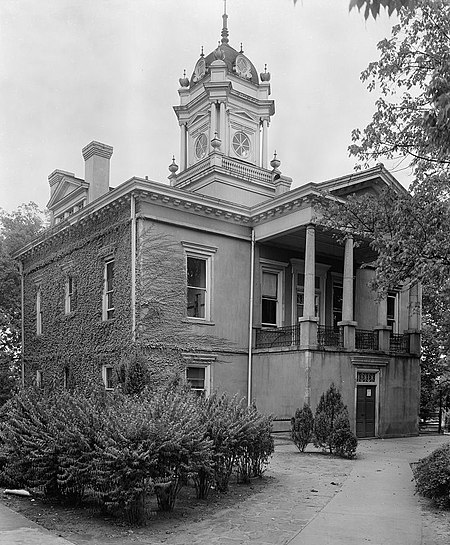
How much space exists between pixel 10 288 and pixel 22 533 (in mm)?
26276

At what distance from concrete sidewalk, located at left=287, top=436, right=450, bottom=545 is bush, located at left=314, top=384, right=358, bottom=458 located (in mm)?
701

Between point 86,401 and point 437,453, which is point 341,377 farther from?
point 86,401

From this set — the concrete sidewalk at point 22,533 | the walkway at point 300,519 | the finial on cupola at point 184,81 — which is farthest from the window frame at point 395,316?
the concrete sidewalk at point 22,533

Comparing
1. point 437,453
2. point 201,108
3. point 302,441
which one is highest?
point 201,108

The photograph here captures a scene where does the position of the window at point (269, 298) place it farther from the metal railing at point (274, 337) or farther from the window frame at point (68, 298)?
the window frame at point (68, 298)

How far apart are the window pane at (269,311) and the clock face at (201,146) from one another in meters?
9.07

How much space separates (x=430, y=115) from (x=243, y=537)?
6.01 metres

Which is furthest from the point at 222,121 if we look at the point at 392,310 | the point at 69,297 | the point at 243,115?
the point at 392,310

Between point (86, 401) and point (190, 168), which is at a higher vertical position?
point (190, 168)

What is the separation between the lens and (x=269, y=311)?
23.4 m

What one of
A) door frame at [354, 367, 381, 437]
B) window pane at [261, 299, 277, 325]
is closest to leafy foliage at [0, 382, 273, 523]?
door frame at [354, 367, 381, 437]

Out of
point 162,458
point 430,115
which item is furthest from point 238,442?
point 430,115

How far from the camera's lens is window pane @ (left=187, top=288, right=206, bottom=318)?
69.0 feet

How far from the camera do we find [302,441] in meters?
16.0
